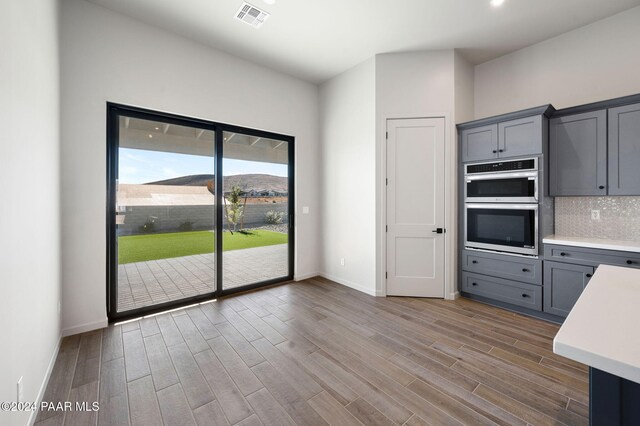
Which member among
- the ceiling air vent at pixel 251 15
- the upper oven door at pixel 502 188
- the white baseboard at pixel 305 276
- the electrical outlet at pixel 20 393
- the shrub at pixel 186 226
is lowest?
the white baseboard at pixel 305 276

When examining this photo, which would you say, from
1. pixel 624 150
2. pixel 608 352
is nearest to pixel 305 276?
pixel 608 352

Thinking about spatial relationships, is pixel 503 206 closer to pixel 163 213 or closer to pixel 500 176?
pixel 500 176

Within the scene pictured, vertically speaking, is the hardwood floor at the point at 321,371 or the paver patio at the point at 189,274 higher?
the paver patio at the point at 189,274

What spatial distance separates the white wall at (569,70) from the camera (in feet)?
9.41

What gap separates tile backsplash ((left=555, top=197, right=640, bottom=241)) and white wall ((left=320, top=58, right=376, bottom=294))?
228 cm

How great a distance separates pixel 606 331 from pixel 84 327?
382 cm

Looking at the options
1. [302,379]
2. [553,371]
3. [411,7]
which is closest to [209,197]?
[302,379]

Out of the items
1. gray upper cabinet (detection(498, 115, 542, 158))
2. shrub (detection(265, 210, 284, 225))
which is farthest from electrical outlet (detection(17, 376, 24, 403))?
gray upper cabinet (detection(498, 115, 542, 158))

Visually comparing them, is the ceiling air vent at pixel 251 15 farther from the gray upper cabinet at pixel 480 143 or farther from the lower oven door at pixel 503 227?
the lower oven door at pixel 503 227

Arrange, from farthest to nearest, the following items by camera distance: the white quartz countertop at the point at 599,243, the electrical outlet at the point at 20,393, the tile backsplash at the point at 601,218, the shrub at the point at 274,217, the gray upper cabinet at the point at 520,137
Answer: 1. the shrub at the point at 274,217
2. the gray upper cabinet at the point at 520,137
3. the tile backsplash at the point at 601,218
4. the white quartz countertop at the point at 599,243
5. the electrical outlet at the point at 20,393

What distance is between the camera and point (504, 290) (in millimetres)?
3246

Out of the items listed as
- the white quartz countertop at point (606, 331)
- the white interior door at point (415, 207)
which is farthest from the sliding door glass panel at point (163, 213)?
the white quartz countertop at point (606, 331)

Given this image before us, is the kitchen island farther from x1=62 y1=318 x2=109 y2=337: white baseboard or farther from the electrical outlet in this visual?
x1=62 y1=318 x2=109 y2=337: white baseboard

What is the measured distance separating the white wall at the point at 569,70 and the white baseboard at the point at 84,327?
5.37 m
